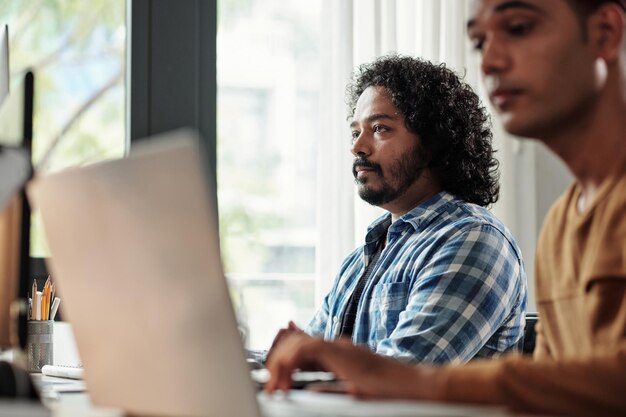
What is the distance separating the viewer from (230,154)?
10.6 ft

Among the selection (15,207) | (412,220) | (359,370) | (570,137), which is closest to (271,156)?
(412,220)

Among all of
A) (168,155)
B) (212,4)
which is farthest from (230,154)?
(168,155)

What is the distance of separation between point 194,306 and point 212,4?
233 cm

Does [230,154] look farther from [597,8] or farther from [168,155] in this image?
[168,155]

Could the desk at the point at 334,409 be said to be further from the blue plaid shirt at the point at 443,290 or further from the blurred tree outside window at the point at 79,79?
Result: the blurred tree outside window at the point at 79,79

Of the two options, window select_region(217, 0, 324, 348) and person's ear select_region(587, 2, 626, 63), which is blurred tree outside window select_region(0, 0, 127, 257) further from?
person's ear select_region(587, 2, 626, 63)

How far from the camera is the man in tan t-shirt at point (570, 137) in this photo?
42.2 inches

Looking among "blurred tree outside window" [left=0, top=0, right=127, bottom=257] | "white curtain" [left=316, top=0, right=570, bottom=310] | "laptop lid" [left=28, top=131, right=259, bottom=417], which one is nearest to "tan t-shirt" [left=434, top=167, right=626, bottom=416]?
"laptop lid" [left=28, top=131, right=259, bottom=417]

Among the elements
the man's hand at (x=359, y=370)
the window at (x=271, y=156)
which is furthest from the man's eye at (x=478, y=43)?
the window at (x=271, y=156)

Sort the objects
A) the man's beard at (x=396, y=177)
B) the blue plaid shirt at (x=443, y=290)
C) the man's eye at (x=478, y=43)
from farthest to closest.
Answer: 1. the man's beard at (x=396, y=177)
2. the blue plaid shirt at (x=443, y=290)
3. the man's eye at (x=478, y=43)

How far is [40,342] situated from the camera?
80.6 inches

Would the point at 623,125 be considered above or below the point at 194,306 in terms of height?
above

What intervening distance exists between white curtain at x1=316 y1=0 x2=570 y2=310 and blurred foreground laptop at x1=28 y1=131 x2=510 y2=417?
6.82 ft

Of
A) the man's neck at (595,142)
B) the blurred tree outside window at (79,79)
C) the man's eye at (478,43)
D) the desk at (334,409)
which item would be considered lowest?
the desk at (334,409)
